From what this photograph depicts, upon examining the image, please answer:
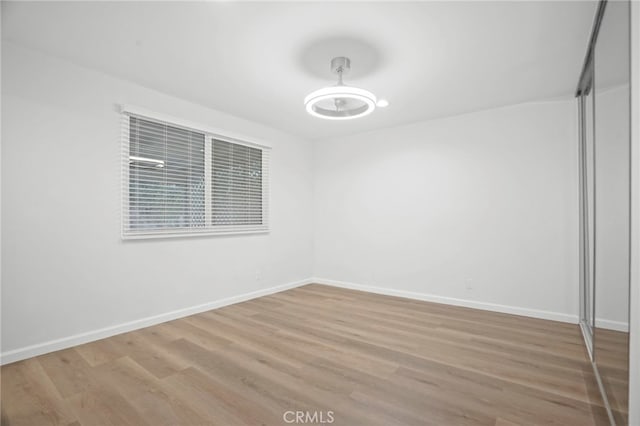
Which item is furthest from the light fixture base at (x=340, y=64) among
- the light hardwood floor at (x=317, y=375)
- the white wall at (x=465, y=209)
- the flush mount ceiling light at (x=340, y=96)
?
the light hardwood floor at (x=317, y=375)

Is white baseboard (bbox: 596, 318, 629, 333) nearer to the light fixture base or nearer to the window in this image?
the light fixture base

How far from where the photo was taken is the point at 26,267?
2.51 m

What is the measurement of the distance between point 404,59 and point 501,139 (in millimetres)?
1928

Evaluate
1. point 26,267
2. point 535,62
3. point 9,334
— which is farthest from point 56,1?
point 535,62

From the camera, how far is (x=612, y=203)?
175 cm

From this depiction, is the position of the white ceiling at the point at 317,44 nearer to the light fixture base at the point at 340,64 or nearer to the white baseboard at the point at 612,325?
the light fixture base at the point at 340,64

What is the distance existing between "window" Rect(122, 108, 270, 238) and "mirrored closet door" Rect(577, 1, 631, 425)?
3.70 metres

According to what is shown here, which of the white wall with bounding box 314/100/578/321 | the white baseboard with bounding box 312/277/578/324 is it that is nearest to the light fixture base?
the white wall with bounding box 314/100/578/321

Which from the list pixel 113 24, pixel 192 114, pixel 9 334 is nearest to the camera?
pixel 113 24

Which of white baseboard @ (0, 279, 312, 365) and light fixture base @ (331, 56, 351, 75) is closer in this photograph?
white baseboard @ (0, 279, 312, 365)

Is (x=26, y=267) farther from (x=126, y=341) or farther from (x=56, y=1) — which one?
(x=56, y=1)

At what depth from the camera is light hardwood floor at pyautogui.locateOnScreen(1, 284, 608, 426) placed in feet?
A: 5.89

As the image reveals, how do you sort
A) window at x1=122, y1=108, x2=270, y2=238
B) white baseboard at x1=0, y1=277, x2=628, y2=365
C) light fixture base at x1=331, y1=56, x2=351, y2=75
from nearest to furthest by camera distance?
white baseboard at x1=0, y1=277, x2=628, y2=365 → light fixture base at x1=331, y1=56, x2=351, y2=75 → window at x1=122, y1=108, x2=270, y2=238

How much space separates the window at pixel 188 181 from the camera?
321cm
